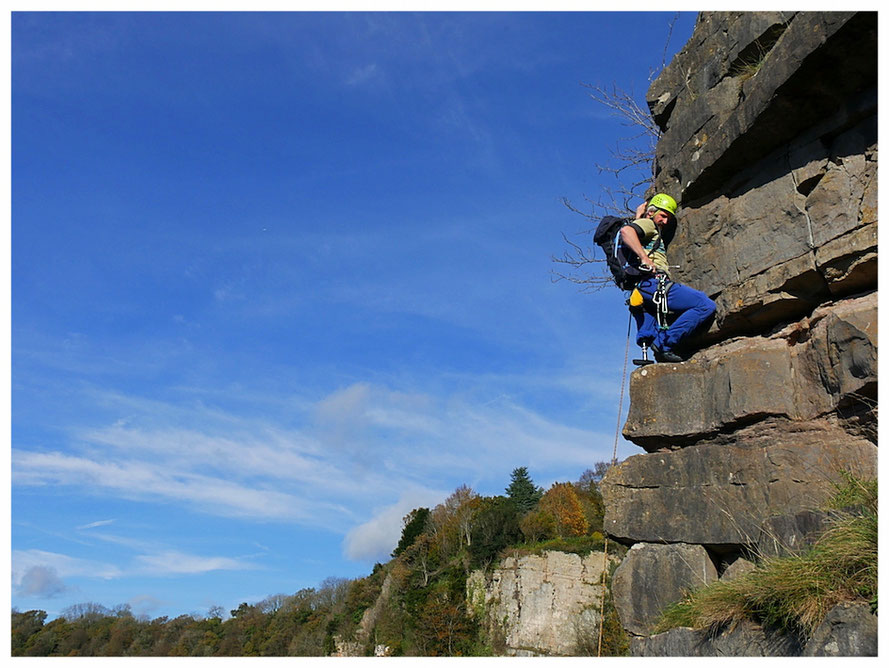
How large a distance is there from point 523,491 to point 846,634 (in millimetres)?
84994

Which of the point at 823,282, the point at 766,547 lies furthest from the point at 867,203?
the point at 766,547

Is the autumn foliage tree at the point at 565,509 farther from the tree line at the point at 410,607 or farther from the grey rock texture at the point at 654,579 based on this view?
the grey rock texture at the point at 654,579

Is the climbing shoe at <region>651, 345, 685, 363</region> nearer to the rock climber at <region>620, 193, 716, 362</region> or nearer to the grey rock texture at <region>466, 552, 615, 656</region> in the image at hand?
the rock climber at <region>620, 193, 716, 362</region>

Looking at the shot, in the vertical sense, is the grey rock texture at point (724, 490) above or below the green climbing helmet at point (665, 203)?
below

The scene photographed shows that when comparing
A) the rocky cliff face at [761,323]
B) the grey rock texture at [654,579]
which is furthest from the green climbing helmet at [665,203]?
the grey rock texture at [654,579]

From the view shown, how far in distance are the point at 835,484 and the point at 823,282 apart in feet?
5.95

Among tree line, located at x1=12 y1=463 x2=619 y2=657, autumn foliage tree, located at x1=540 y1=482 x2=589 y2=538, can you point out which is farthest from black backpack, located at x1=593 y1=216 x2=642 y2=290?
autumn foliage tree, located at x1=540 y1=482 x2=589 y2=538

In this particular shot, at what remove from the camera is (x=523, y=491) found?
86812mm

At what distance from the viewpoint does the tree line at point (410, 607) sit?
5966 cm

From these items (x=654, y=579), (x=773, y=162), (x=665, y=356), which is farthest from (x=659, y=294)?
(x=654, y=579)

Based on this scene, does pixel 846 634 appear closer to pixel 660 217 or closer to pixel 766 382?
pixel 766 382

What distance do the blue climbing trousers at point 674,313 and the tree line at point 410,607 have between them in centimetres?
4465

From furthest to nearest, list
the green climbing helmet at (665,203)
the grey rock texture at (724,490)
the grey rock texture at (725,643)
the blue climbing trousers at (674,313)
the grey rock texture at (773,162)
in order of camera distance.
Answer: the green climbing helmet at (665,203) → the blue climbing trousers at (674,313) → the grey rock texture at (773,162) → the grey rock texture at (724,490) → the grey rock texture at (725,643)

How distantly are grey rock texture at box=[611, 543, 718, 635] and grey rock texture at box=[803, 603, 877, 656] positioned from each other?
2.00 meters
